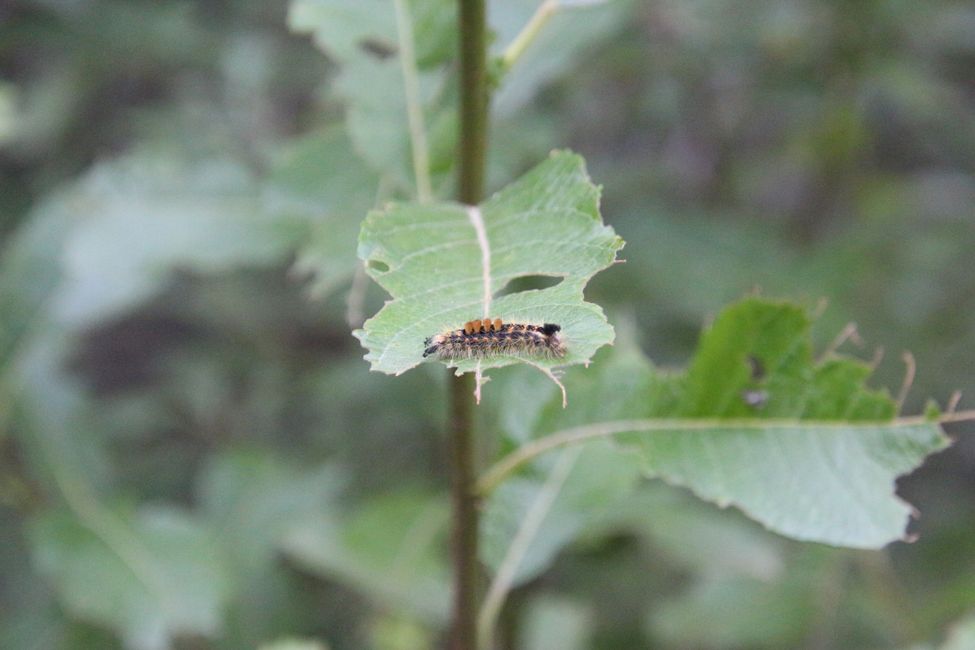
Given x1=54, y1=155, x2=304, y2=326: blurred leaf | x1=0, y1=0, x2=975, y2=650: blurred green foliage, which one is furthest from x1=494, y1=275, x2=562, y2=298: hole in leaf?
x1=54, y1=155, x2=304, y2=326: blurred leaf

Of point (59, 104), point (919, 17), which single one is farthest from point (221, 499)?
point (919, 17)

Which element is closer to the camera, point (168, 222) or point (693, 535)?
point (168, 222)

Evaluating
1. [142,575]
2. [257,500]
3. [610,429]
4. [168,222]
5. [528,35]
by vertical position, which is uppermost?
[168,222]

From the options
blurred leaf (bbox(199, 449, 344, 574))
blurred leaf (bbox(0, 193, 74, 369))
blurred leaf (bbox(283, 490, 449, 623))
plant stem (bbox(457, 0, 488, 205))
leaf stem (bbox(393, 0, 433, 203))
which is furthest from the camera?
blurred leaf (bbox(199, 449, 344, 574))

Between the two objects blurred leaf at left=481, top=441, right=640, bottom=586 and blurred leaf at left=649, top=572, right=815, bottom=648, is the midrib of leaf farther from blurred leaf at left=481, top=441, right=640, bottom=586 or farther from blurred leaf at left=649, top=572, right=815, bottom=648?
blurred leaf at left=649, top=572, right=815, bottom=648

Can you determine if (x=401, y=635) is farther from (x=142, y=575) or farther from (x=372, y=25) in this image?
(x=372, y=25)

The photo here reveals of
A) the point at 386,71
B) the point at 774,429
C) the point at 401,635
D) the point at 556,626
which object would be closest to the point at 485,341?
the point at 774,429
